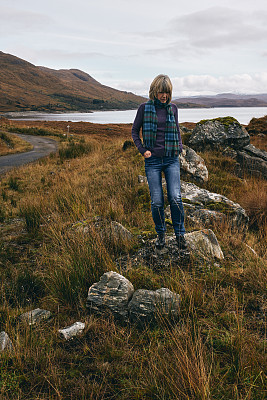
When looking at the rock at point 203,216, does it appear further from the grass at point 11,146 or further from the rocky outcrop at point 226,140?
the grass at point 11,146

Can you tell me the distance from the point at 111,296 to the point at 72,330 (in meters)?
0.43

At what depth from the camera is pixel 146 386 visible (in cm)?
159

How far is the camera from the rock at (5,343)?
74.3 inches

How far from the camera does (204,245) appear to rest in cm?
318

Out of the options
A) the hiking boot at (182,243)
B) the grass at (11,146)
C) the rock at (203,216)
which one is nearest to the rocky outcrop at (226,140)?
the rock at (203,216)

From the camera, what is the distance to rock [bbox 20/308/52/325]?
2.24 meters

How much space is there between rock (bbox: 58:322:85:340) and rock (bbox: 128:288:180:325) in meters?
0.44

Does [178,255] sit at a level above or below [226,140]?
below

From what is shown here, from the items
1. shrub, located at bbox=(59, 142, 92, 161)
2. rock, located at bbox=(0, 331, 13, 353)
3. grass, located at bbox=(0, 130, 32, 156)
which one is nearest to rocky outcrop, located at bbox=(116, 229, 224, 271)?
rock, located at bbox=(0, 331, 13, 353)

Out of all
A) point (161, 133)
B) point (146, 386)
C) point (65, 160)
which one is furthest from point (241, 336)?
point (65, 160)

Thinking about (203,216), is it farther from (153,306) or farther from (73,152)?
(73,152)

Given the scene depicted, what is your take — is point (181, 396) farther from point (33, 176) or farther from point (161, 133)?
point (33, 176)

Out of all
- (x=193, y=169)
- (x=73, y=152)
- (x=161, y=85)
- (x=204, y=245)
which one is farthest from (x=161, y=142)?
(x=73, y=152)

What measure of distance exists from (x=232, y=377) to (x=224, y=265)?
1.52 m
